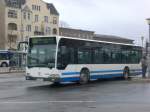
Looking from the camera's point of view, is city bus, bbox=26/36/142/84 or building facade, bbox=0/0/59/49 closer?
city bus, bbox=26/36/142/84

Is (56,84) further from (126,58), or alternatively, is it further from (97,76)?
(126,58)

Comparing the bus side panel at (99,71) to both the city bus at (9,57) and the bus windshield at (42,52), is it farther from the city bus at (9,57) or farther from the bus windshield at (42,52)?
the city bus at (9,57)

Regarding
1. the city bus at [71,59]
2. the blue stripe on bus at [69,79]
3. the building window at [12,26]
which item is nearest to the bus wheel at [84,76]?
the city bus at [71,59]

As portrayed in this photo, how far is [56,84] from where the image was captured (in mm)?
27156

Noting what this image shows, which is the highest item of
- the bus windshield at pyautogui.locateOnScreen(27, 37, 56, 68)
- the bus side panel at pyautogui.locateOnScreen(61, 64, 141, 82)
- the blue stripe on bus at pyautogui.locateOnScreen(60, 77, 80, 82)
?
the bus windshield at pyautogui.locateOnScreen(27, 37, 56, 68)

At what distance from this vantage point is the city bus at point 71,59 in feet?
80.4

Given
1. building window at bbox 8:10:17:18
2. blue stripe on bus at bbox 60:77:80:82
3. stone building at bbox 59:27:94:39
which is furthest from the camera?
stone building at bbox 59:27:94:39

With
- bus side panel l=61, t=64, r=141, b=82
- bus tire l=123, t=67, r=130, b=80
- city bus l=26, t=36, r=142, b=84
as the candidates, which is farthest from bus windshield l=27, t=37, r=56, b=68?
bus tire l=123, t=67, r=130, b=80

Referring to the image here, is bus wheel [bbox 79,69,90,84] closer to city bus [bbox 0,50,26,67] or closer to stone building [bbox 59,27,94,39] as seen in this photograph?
city bus [bbox 0,50,26,67]

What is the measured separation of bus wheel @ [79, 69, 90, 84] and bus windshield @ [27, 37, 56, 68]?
290 cm

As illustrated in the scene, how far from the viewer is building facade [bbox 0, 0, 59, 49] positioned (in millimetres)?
108188

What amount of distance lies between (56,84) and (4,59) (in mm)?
47945

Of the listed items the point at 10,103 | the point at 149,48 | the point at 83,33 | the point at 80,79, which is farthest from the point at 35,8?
the point at 10,103

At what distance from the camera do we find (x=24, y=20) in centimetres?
11450
